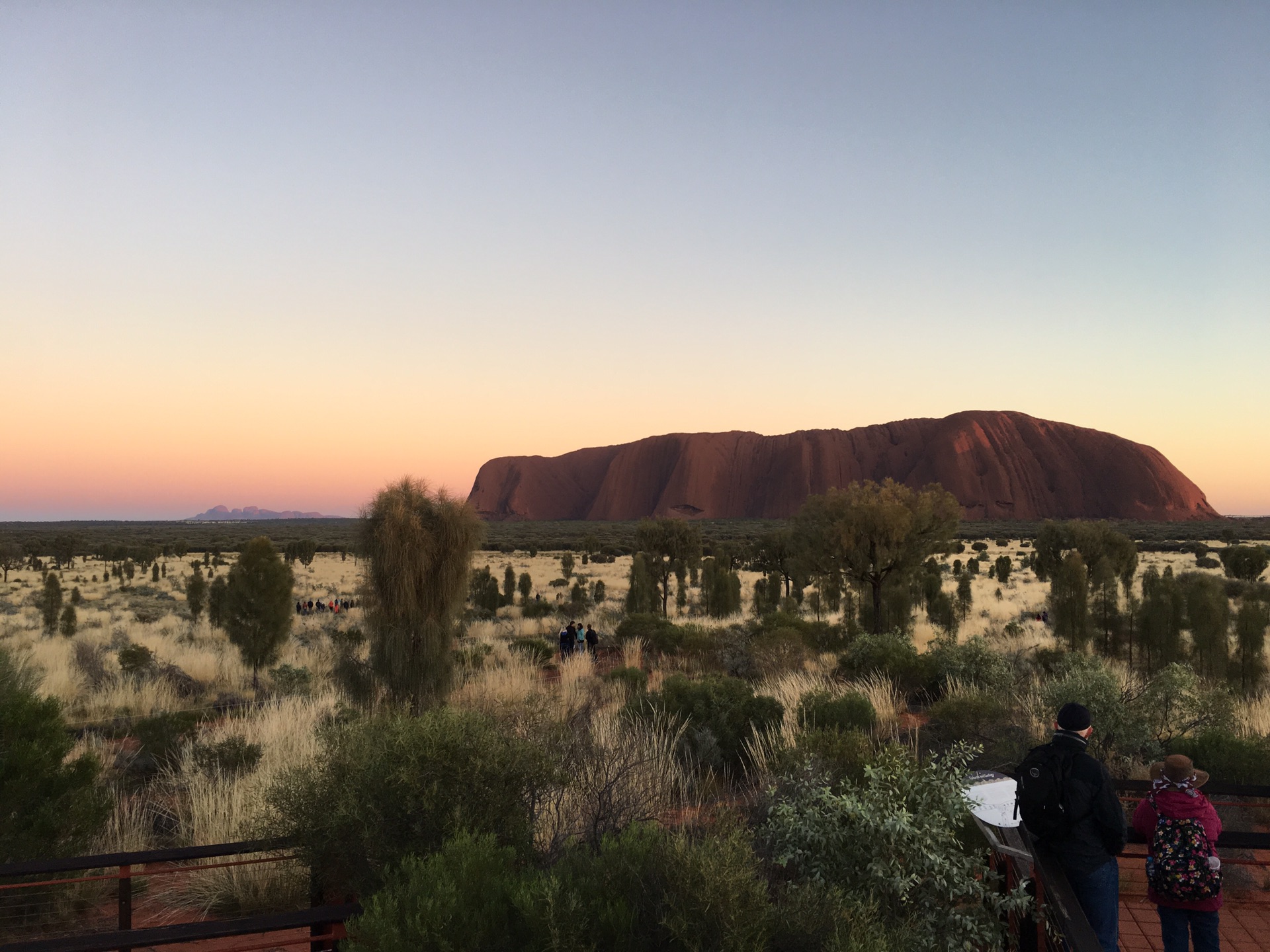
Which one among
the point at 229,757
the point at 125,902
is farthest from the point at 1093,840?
the point at 229,757

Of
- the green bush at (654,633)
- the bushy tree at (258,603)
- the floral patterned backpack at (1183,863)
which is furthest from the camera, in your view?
the green bush at (654,633)

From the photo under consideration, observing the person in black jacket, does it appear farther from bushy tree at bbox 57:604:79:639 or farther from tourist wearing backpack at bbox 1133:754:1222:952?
bushy tree at bbox 57:604:79:639

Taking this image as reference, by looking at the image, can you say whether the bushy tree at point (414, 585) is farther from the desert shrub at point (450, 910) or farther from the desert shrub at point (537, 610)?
the desert shrub at point (537, 610)

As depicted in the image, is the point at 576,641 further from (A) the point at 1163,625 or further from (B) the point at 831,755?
(B) the point at 831,755

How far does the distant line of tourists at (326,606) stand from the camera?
24844 millimetres

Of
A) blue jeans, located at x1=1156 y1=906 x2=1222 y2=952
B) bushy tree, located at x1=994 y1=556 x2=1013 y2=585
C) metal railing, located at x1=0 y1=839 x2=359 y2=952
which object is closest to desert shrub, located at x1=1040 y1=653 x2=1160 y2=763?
blue jeans, located at x1=1156 y1=906 x2=1222 y2=952

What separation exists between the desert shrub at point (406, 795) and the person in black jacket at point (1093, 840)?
2616 mm

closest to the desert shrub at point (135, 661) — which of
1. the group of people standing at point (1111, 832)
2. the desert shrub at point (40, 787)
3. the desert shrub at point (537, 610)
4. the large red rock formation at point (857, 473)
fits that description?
the desert shrub at point (40, 787)

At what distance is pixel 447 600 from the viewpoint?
824 centimetres

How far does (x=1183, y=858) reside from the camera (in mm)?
3865

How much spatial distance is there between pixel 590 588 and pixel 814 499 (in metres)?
17.1

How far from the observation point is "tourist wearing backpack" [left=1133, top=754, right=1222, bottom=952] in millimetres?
3844

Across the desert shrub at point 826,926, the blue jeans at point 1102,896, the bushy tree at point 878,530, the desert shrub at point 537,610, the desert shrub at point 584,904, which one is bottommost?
the desert shrub at point 537,610

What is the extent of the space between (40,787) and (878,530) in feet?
46.2
